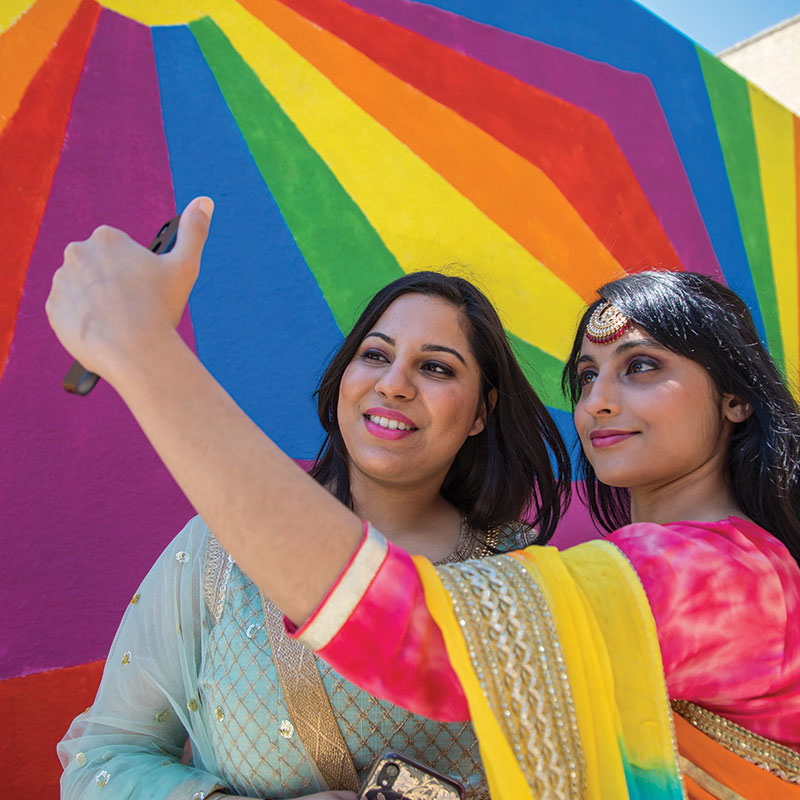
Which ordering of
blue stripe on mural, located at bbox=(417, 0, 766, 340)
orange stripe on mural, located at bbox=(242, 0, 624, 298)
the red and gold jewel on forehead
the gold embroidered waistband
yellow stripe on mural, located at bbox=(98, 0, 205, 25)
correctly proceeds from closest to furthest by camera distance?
the gold embroidered waistband < the red and gold jewel on forehead < yellow stripe on mural, located at bbox=(98, 0, 205, 25) < orange stripe on mural, located at bbox=(242, 0, 624, 298) < blue stripe on mural, located at bbox=(417, 0, 766, 340)

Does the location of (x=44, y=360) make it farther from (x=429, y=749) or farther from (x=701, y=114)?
(x=701, y=114)

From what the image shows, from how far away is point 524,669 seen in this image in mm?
811

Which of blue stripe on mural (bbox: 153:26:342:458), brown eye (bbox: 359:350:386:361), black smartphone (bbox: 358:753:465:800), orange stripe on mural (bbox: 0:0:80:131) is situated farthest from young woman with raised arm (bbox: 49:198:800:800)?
orange stripe on mural (bbox: 0:0:80:131)

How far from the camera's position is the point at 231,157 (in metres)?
2.15

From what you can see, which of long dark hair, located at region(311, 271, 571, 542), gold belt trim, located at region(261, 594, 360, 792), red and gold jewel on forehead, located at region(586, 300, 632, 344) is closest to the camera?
gold belt trim, located at region(261, 594, 360, 792)

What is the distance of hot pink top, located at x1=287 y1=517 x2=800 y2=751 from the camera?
70 cm

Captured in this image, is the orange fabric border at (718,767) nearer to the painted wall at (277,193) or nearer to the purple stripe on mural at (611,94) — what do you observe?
the painted wall at (277,193)

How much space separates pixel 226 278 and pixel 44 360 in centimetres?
57

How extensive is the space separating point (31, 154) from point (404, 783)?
5.58 ft

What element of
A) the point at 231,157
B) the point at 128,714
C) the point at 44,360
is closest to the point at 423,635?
the point at 128,714

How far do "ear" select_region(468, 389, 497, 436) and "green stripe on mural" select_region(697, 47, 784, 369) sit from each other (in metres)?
2.93

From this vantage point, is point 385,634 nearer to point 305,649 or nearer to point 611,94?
point 305,649

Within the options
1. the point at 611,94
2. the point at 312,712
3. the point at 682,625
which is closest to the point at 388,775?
the point at 312,712

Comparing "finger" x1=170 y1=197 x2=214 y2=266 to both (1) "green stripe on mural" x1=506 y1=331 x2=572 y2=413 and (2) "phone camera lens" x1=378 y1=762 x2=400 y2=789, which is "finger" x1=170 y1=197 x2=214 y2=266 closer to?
(2) "phone camera lens" x1=378 y1=762 x2=400 y2=789
